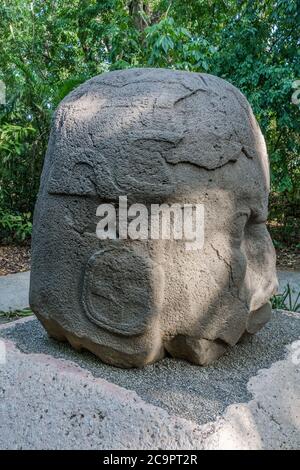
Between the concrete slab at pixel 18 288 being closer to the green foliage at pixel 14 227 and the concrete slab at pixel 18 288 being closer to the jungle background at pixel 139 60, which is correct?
the jungle background at pixel 139 60

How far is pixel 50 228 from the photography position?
1.93 m

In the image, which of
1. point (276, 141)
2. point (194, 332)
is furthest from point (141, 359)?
point (276, 141)

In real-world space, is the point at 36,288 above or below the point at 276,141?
below

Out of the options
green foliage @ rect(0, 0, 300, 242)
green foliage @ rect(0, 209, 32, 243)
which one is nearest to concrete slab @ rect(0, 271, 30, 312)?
green foliage @ rect(0, 209, 32, 243)

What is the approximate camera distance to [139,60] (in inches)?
220

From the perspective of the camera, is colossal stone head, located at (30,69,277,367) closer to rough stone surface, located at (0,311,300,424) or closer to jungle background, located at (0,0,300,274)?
rough stone surface, located at (0,311,300,424)

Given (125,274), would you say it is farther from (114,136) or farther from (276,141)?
(276,141)

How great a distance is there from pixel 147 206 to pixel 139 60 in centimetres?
423

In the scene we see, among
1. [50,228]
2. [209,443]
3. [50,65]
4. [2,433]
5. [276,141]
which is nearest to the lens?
[209,443]

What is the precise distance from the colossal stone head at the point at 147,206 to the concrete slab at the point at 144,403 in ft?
0.35

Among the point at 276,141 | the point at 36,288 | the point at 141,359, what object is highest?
the point at 276,141

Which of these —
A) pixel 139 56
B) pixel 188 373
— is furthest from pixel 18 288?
pixel 139 56

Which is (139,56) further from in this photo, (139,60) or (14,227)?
(14,227)

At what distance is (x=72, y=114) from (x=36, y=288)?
74 centimetres
